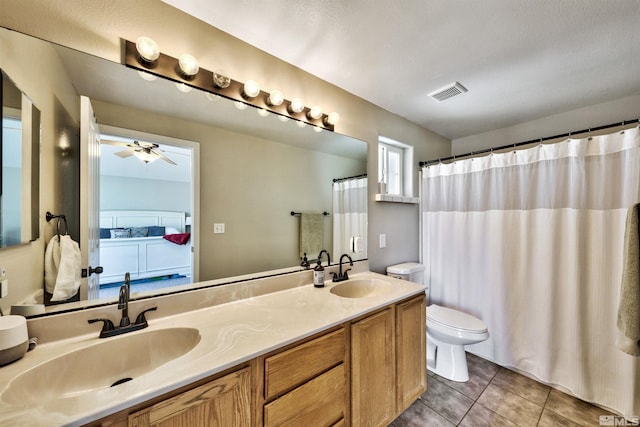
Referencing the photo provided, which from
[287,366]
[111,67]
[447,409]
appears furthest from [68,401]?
[447,409]

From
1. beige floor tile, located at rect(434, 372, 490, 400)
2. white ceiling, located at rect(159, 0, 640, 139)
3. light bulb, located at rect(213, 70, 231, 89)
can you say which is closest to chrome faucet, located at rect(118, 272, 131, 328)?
light bulb, located at rect(213, 70, 231, 89)

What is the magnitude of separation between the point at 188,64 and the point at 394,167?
1.86 m

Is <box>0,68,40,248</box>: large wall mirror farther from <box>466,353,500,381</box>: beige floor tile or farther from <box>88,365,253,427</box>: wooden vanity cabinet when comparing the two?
<box>466,353,500,381</box>: beige floor tile

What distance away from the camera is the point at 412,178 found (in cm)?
244

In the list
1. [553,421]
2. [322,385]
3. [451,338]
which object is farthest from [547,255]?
[322,385]

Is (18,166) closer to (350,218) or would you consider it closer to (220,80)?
(220,80)

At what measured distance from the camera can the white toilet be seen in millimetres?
1740

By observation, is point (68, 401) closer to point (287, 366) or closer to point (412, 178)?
point (287, 366)

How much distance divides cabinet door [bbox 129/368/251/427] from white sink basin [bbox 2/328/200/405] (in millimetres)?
252

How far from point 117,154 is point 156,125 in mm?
220

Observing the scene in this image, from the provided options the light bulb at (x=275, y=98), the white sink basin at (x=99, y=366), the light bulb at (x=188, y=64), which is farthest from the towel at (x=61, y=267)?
the light bulb at (x=275, y=98)

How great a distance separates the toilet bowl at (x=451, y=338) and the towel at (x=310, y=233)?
1141mm

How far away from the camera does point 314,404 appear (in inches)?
39.4

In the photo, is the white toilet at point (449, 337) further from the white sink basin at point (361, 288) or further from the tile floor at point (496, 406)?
the white sink basin at point (361, 288)
